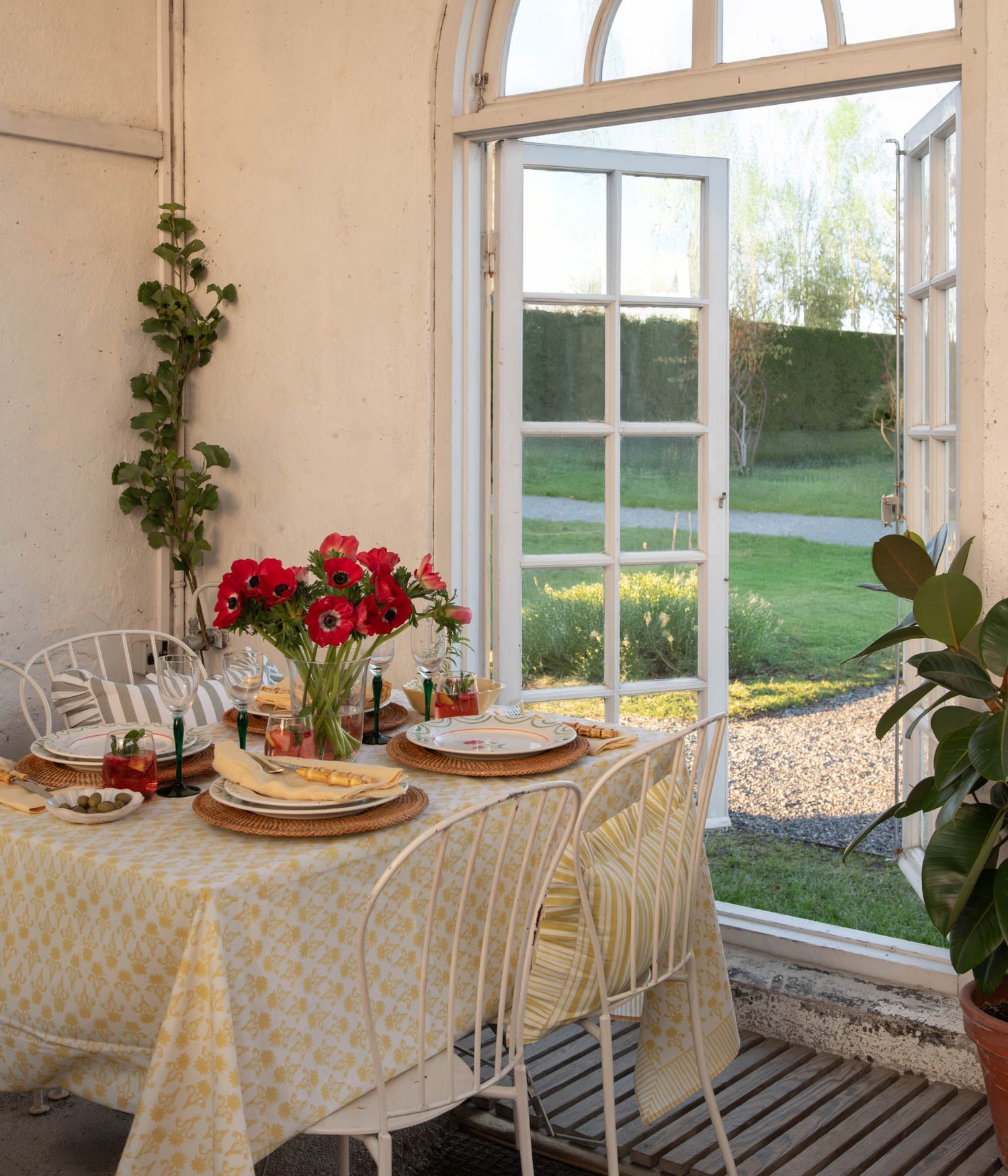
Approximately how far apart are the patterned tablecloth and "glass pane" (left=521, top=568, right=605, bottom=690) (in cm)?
172

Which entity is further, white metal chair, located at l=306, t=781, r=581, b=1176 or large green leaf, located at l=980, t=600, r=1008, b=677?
large green leaf, located at l=980, t=600, r=1008, b=677

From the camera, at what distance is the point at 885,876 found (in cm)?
419

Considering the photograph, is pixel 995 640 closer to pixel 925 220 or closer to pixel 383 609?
pixel 383 609

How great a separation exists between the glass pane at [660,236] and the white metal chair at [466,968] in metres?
2.08

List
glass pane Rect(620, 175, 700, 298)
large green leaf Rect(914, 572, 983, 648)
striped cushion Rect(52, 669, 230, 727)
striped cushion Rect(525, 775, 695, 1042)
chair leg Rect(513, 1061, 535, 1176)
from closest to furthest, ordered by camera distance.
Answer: chair leg Rect(513, 1061, 535, 1176), striped cushion Rect(525, 775, 695, 1042), large green leaf Rect(914, 572, 983, 648), striped cushion Rect(52, 669, 230, 727), glass pane Rect(620, 175, 700, 298)

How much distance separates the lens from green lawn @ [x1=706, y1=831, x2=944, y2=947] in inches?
146

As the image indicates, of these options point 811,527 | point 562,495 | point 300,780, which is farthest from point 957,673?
point 811,527

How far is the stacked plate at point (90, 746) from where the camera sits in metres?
1.94

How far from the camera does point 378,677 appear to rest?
7.50 feet

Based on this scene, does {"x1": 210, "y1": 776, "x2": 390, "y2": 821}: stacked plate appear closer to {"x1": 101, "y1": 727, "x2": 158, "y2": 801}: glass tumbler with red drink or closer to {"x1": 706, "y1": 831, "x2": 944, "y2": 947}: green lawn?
{"x1": 101, "y1": 727, "x2": 158, "y2": 801}: glass tumbler with red drink

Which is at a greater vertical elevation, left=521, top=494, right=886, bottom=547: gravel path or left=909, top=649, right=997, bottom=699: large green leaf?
left=521, top=494, right=886, bottom=547: gravel path

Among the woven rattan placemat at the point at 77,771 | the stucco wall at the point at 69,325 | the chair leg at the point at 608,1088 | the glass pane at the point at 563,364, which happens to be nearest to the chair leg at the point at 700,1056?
the chair leg at the point at 608,1088

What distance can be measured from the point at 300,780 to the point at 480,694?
0.58 meters

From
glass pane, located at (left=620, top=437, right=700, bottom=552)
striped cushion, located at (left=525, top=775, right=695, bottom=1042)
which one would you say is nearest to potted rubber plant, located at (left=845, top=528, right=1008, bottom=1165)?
striped cushion, located at (left=525, top=775, right=695, bottom=1042)
